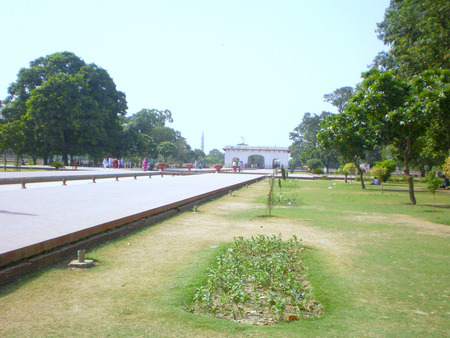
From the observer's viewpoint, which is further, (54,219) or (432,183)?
(432,183)

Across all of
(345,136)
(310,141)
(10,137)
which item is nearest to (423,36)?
(345,136)

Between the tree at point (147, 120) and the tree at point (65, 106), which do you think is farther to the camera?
the tree at point (147, 120)

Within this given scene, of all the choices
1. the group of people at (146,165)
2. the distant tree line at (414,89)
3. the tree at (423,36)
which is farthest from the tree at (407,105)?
the group of people at (146,165)

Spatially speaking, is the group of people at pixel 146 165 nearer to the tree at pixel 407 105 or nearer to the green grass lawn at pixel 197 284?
the tree at pixel 407 105

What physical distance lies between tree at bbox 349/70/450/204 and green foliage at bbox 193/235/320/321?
25.5 feet

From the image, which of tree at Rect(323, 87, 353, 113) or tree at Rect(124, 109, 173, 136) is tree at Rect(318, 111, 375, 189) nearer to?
tree at Rect(323, 87, 353, 113)

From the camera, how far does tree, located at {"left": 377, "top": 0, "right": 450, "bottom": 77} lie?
475 inches

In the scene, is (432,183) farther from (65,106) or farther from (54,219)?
(65,106)

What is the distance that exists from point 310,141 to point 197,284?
5789cm

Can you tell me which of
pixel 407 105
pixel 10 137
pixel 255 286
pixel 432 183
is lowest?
pixel 255 286

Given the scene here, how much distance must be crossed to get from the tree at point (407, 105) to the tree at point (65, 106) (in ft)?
94.4

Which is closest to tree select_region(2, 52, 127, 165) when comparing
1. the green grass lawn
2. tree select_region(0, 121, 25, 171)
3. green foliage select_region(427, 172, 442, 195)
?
tree select_region(0, 121, 25, 171)

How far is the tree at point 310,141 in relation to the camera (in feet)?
174

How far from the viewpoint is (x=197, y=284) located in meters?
3.71
